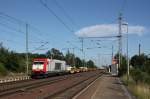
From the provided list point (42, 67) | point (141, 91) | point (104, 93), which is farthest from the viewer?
point (42, 67)

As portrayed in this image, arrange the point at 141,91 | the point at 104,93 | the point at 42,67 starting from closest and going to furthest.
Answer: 1. the point at 141,91
2. the point at 104,93
3. the point at 42,67

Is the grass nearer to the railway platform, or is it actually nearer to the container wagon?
the railway platform

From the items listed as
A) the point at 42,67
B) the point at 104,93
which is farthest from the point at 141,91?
the point at 42,67

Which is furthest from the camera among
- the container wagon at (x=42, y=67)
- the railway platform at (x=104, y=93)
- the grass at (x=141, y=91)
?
the container wagon at (x=42, y=67)

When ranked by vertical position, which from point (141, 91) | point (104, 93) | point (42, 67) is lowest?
point (104, 93)

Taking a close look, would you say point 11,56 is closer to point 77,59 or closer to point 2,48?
point 2,48

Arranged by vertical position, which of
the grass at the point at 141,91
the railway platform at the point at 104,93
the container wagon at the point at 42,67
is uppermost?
the container wagon at the point at 42,67

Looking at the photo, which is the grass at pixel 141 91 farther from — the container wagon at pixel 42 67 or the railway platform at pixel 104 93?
the container wagon at pixel 42 67

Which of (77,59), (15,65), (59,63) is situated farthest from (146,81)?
(77,59)

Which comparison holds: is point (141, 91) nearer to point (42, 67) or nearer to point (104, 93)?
point (104, 93)

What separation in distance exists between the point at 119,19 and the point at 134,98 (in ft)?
150

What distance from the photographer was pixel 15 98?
2164cm

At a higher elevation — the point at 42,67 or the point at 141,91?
the point at 42,67

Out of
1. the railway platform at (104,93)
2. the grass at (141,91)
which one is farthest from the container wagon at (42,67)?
the grass at (141,91)
